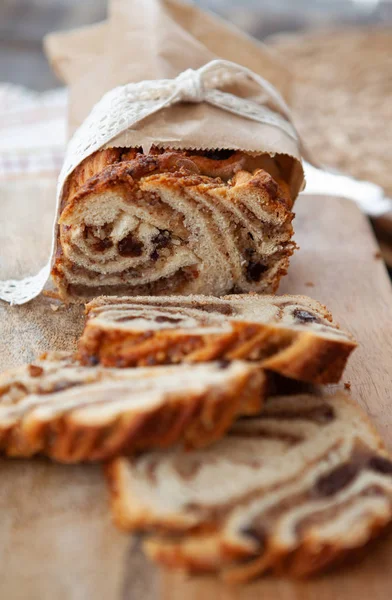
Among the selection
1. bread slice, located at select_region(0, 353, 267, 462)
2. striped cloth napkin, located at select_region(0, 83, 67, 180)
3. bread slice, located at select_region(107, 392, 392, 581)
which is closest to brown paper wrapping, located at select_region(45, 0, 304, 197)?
striped cloth napkin, located at select_region(0, 83, 67, 180)

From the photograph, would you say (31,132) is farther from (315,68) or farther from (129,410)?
(129,410)

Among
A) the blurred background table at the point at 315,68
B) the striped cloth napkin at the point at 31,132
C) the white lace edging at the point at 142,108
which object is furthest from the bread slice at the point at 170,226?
the striped cloth napkin at the point at 31,132

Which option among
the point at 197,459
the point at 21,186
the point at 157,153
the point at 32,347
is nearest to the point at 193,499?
the point at 197,459

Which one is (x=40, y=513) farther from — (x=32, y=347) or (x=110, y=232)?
(x=110, y=232)

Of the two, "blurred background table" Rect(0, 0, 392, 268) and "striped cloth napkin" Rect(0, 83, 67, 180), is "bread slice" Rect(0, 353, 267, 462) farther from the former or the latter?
"striped cloth napkin" Rect(0, 83, 67, 180)

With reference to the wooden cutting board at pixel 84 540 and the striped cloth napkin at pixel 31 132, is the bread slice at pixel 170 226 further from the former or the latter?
the striped cloth napkin at pixel 31 132
